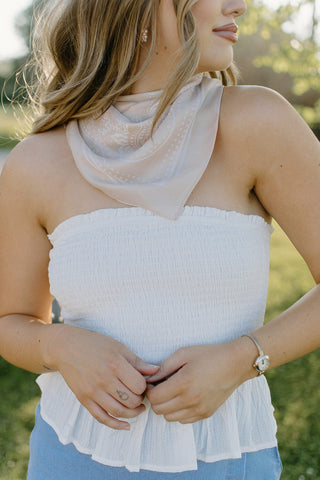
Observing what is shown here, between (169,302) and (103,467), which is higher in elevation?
(169,302)

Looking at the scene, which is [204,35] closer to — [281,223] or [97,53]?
[97,53]

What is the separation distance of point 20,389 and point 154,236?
3485 millimetres

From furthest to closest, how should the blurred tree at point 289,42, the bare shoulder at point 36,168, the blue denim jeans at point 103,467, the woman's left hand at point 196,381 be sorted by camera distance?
the blurred tree at point 289,42
the bare shoulder at point 36,168
the blue denim jeans at point 103,467
the woman's left hand at point 196,381

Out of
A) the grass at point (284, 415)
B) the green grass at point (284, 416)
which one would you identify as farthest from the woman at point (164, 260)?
the green grass at point (284, 416)

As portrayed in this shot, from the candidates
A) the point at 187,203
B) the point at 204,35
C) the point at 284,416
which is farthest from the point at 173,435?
the point at 284,416

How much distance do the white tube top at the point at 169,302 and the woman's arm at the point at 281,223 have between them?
0.09 m

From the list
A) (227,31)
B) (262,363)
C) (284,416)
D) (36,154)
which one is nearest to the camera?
(262,363)

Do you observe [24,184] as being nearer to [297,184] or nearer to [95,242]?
[95,242]

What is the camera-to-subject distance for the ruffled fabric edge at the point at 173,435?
1574 mm

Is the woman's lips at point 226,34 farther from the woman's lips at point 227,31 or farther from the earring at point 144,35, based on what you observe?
the earring at point 144,35

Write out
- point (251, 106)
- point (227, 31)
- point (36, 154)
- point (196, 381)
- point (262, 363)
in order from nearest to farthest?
point (196, 381) → point (262, 363) → point (251, 106) → point (227, 31) → point (36, 154)

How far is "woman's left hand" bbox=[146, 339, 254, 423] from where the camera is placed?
4.86 feet

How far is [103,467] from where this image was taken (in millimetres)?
1633

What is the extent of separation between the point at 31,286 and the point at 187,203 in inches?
24.2
